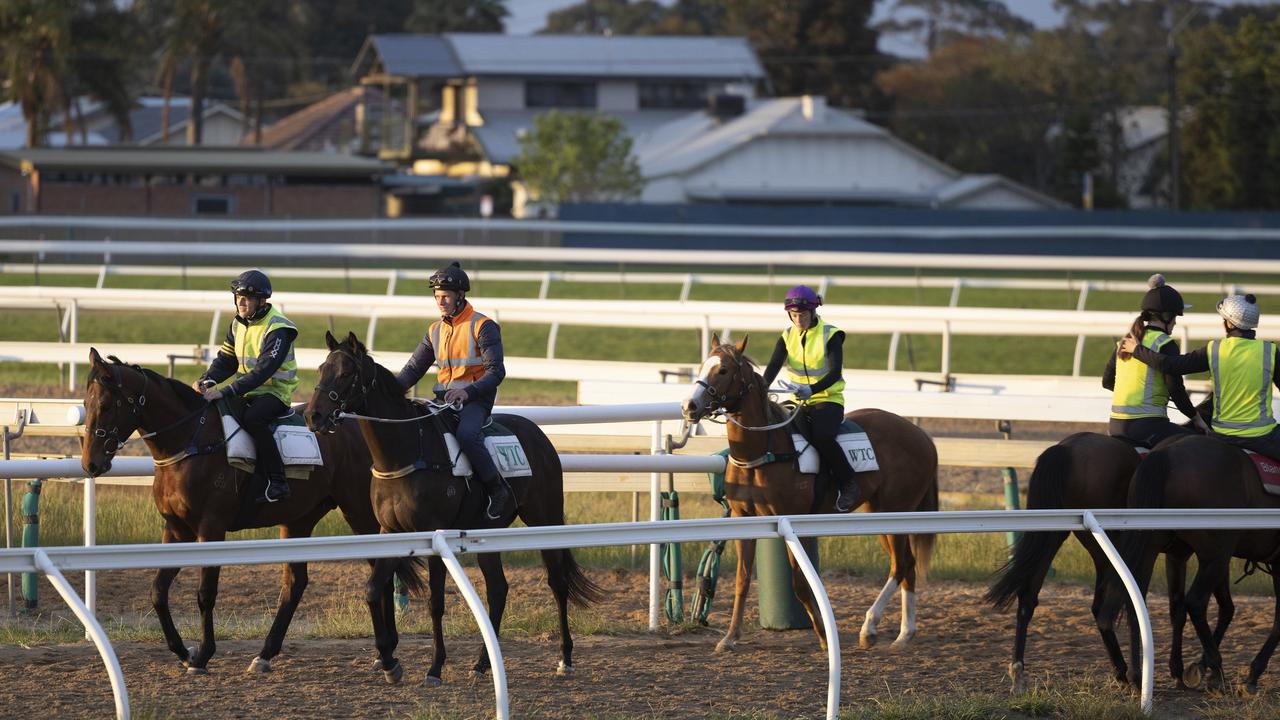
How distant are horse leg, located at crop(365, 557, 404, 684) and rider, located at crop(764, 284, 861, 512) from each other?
7.38 ft

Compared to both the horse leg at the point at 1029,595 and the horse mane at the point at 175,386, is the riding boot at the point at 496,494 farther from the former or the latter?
the horse leg at the point at 1029,595

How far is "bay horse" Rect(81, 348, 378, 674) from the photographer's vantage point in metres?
7.38

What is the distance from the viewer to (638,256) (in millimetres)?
27188

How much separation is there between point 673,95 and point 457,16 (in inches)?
806

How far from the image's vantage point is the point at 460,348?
787 centimetres

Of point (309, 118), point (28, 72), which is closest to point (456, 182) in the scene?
point (28, 72)

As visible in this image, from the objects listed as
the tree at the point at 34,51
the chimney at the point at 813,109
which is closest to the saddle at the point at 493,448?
the tree at the point at 34,51

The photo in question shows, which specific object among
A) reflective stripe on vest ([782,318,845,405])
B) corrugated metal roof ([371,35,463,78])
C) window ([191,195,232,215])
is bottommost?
reflective stripe on vest ([782,318,845,405])

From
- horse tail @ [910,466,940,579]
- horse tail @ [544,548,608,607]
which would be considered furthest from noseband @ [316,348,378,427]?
horse tail @ [910,466,940,579]

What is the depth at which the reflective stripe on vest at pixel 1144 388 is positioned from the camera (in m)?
8.05

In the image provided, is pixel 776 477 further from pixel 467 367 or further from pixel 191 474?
pixel 191 474

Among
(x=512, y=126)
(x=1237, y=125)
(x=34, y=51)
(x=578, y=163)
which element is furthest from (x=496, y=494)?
(x=512, y=126)

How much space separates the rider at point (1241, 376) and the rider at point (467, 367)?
3.34 m

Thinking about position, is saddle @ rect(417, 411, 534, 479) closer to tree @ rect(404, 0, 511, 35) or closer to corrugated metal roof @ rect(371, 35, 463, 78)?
corrugated metal roof @ rect(371, 35, 463, 78)
